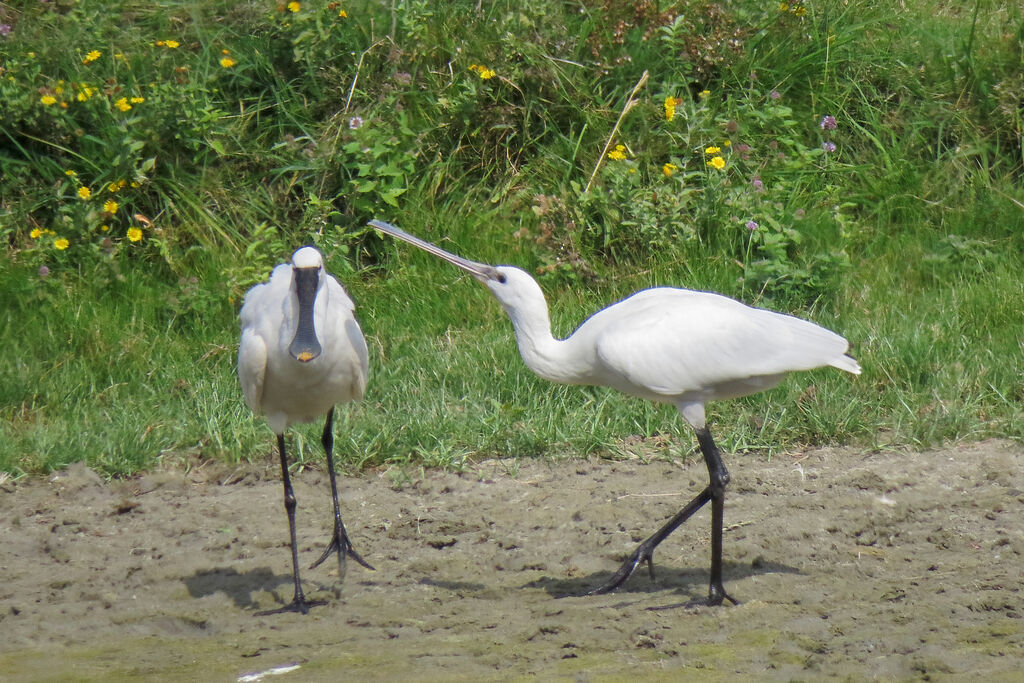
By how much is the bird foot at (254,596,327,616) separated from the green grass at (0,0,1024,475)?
1.23 meters

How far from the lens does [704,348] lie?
4285 mm

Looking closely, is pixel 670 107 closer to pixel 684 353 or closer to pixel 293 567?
pixel 684 353

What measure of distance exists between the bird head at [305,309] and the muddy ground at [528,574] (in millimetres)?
870

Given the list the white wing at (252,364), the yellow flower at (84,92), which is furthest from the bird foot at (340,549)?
the yellow flower at (84,92)

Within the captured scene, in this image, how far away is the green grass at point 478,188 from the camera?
19.9 feet

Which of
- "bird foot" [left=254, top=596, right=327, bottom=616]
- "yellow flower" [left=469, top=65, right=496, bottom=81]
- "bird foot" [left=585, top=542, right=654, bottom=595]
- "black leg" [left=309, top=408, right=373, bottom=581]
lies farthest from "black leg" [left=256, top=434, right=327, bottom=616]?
"yellow flower" [left=469, top=65, right=496, bottom=81]

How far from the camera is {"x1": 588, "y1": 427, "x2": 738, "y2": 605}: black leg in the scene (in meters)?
4.18

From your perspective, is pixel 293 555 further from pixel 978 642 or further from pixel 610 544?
pixel 978 642

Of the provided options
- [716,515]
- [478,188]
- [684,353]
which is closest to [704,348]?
[684,353]

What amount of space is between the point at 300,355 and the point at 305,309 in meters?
0.16

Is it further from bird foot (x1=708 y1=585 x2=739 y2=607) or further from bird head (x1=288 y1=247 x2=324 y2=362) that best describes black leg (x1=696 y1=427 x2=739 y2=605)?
bird head (x1=288 y1=247 x2=324 y2=362)

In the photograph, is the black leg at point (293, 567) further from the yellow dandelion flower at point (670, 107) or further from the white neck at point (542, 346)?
the yellow dandelion flower at point (670, 107)

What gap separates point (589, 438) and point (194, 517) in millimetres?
1645

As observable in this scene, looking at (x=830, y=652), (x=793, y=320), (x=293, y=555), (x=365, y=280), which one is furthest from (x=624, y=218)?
(x=830, y=652)
